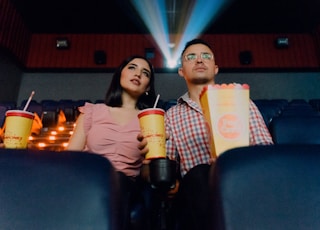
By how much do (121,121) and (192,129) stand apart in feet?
0.46

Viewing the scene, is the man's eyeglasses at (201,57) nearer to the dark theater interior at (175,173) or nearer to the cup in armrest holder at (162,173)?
the dark theater interior at (175,173)

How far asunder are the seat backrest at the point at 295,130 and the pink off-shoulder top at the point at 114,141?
257 millimetres

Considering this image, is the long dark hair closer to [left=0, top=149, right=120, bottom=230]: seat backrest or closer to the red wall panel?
[left=0, top=149, right=120, bottom=230]: seat backrest

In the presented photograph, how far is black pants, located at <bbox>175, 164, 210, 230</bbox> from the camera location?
0.80ft

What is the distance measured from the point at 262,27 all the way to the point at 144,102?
6.88 feet

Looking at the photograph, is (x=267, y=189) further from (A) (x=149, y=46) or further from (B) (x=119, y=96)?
(A) (x=149, y=46)

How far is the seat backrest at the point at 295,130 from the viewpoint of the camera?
519 mm

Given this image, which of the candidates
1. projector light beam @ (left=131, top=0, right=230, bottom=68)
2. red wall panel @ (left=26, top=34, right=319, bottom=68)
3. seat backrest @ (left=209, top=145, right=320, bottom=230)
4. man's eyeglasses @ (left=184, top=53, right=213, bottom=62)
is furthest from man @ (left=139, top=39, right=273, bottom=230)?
red wall panel @ (left=26, top=34, right=319, bottom=68)

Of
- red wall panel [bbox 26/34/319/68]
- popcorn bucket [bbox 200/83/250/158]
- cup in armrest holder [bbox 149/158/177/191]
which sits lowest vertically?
cup in armrest holder [bbox 149/158/177/191]

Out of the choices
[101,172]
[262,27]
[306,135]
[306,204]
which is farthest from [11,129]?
[262,27]

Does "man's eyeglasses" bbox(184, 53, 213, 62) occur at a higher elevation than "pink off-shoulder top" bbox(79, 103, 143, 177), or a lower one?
higher

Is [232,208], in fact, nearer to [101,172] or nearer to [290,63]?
[101,172]

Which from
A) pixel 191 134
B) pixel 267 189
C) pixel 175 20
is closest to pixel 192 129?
pixel 191 134

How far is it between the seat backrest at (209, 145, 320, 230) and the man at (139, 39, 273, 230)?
0.10m
